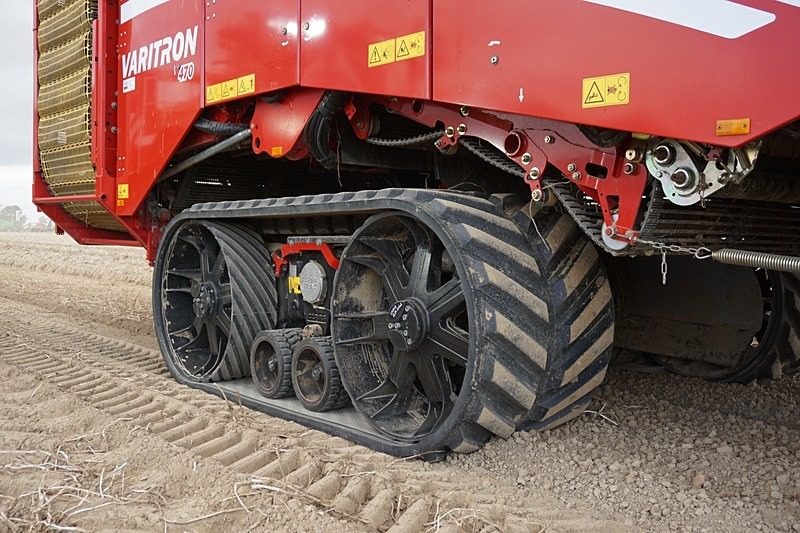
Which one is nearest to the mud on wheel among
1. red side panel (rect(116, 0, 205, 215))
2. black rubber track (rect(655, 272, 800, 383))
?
black rubber track (rect(655, 272, 800, 383))

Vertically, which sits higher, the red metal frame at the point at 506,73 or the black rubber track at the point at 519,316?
the red metal frame at the point at 506,73

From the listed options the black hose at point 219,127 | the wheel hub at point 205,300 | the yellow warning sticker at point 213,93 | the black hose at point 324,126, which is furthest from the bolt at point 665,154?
the wheel hub at point 205,300

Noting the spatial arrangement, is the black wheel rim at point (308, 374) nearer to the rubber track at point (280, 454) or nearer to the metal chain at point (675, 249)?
the rubber track at point (280, 454)

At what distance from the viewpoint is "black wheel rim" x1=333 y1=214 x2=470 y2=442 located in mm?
3252

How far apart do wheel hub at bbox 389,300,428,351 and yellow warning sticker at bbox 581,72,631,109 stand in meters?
1.16

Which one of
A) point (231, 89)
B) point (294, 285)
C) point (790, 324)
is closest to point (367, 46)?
point (231, 89)

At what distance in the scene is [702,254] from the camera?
2.61 meters

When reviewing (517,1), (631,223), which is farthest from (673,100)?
(517,1)

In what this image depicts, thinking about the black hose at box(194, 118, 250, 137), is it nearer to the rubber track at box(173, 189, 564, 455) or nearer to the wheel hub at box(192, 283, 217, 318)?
the wheel hub at box(192, 283, 217, 318)

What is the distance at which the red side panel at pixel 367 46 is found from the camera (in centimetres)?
316

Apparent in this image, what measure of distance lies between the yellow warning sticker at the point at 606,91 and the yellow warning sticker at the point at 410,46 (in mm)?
825

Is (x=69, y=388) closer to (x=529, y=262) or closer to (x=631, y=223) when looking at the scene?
(x=529, y=262)

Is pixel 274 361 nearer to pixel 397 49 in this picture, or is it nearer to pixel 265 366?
pixel 265 366

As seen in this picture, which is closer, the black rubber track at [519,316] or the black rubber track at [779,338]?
the black rubber track at [519,316]
